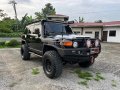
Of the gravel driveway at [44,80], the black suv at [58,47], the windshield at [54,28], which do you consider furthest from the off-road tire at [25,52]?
the windshield at [54,28]

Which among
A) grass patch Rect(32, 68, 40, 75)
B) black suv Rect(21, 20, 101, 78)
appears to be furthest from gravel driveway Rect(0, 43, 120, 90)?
black suv Rect(21, 20, 101, 78)

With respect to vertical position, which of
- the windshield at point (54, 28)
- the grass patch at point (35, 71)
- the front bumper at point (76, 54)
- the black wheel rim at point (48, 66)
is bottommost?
the grass patch at point (35, 71)

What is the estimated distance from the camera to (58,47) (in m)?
6.15

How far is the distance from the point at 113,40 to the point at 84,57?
23010 mm

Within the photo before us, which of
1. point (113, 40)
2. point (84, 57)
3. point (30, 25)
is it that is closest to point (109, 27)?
point (113, 40)

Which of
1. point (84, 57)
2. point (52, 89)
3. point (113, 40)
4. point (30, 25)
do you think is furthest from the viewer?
point (113, 40)

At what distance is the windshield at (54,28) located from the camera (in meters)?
7.45

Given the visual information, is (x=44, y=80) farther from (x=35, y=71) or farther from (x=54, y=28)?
(x=54, y=28)

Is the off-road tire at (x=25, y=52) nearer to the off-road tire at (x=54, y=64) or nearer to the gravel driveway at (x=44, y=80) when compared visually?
the gravel driveway at (x=44, y=80)

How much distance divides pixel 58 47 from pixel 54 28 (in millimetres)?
1778

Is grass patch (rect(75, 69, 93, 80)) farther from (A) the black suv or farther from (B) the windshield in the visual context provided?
(B) the windshield

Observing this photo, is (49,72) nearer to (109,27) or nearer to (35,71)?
(35,71)

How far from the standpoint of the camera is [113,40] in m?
28.1

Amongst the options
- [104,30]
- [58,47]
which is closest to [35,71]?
[58,47]
